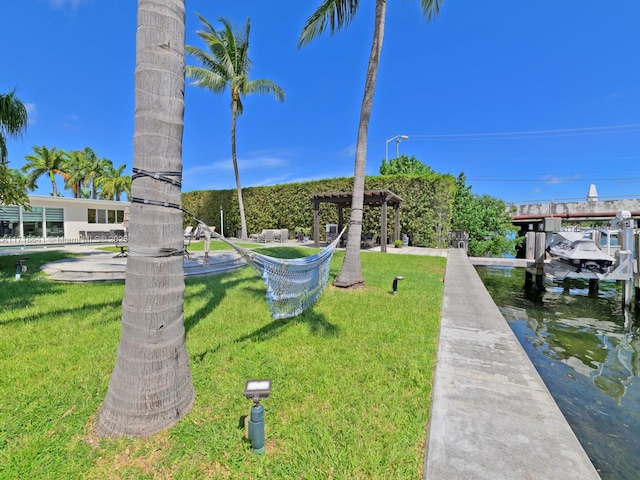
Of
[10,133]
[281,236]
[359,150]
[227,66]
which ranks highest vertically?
[227,66]

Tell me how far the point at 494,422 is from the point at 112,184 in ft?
115

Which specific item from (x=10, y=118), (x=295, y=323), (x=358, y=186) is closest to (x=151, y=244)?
(x=295, y=323)

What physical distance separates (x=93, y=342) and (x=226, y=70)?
14107mm

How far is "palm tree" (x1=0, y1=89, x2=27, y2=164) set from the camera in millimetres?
5984

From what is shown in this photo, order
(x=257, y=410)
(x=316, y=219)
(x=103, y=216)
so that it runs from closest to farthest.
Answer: (x=257, y=410) → (x=316, y=219) → (x=103, y=216)

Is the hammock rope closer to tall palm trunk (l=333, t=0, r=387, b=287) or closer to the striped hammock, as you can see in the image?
the striped hammock

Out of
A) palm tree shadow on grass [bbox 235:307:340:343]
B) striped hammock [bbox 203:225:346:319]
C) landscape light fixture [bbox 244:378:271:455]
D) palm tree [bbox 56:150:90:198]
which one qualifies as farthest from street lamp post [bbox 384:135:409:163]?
palm tree [bbox 56:150:90:198]

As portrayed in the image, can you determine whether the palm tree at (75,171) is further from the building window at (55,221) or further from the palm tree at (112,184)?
the building window at (55,221)

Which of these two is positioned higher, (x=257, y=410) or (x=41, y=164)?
(x=41, y=164)

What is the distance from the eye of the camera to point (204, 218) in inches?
778

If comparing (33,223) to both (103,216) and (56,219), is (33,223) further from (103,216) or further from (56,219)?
(103,216)

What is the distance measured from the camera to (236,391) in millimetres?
2154

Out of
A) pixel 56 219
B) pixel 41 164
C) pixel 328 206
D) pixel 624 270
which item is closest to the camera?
pixel 624 270

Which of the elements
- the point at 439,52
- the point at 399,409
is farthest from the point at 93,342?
the point at 439,52
